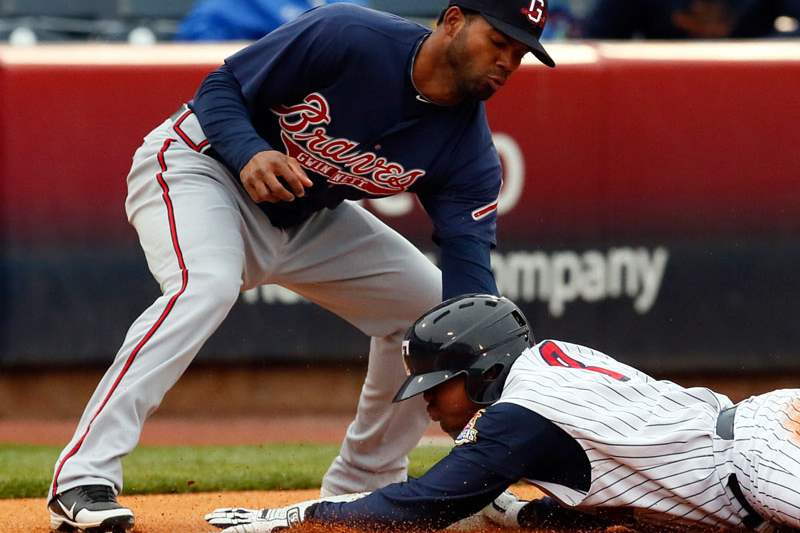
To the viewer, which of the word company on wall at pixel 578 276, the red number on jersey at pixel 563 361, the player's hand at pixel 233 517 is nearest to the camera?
the red number on jersey at pixel 563 361

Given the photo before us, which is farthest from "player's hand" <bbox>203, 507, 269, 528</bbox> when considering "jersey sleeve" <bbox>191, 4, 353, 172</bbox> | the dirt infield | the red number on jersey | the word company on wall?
the word company on wall

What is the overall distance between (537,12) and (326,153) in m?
0.73

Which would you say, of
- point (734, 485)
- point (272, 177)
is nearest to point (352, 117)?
point (272, 177)

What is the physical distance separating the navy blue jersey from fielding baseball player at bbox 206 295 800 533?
75 centimetres

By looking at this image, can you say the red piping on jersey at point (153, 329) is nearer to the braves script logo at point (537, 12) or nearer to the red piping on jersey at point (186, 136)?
the red piping on jersey at point (186, 136)

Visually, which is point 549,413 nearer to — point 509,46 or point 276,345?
point 509,46

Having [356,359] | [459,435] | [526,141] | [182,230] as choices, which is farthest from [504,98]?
[459,435]

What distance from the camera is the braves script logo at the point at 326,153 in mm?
3875

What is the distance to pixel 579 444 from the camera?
3.11 meters

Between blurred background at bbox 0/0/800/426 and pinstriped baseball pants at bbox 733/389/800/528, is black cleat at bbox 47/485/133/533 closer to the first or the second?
pinstriped baseball pants at bbox 733/389/800/528

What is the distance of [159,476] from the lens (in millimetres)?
4816

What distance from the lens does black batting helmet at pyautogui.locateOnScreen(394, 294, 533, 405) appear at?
10.7ft

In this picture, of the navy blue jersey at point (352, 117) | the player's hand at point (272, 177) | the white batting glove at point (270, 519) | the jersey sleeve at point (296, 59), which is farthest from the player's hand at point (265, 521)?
the jersey sleeve at point (296, 59)

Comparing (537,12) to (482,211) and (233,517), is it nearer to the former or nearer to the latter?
(482,211)
